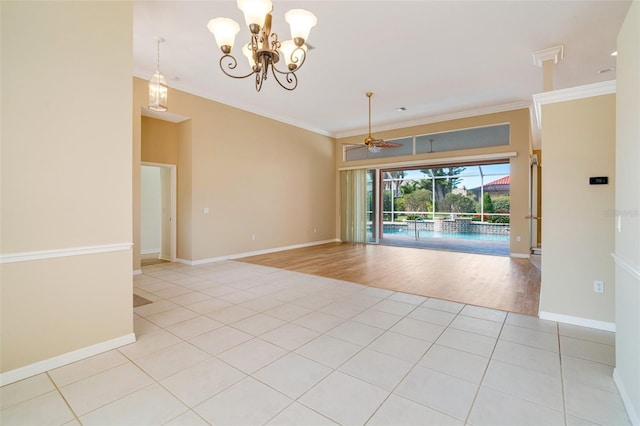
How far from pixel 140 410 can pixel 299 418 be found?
3.04 feet

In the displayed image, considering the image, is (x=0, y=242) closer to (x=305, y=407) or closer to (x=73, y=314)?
(x=73, y=314)

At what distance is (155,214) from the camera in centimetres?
714

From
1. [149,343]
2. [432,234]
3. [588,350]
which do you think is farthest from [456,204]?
[149,343]

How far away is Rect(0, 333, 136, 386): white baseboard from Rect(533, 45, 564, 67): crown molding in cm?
597

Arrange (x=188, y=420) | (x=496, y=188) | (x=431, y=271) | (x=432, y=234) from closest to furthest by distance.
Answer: (x=188, y=420) → (x=431, y=271) → (x=496, y=188) → (x=432, y=234)

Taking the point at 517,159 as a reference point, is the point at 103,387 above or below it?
below

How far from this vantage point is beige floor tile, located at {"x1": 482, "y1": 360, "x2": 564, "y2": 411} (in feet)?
5.97

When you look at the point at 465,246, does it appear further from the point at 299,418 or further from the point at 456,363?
the point at 299,418

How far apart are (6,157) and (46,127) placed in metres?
0.32

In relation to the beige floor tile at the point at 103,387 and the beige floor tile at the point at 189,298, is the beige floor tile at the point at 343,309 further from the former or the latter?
the beige floor tile at the point at 103,387

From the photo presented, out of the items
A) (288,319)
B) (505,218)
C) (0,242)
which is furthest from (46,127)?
(505,218)

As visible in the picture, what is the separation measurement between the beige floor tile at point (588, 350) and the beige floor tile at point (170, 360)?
2.94 meters

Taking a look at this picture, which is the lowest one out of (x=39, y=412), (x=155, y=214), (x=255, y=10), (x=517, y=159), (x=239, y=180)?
(x=39, y=412)

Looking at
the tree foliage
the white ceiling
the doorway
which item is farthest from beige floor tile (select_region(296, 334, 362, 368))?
the tree foliage
